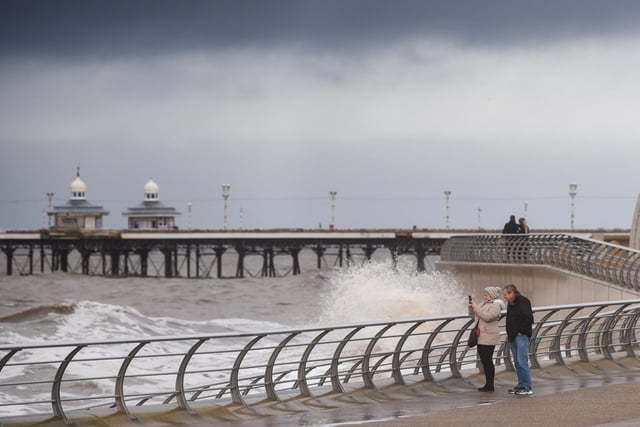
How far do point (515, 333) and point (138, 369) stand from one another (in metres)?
22.2

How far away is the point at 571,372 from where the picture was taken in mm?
18016

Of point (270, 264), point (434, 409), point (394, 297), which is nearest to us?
point (434, 409)

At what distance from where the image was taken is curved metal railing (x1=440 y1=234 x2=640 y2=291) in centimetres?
3234

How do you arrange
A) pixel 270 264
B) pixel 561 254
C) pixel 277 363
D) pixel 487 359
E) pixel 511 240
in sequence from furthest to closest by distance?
pixel 270 264 → pixel 511 240 → pixel 561 254 → pixel 487 359 → pixel 277 363

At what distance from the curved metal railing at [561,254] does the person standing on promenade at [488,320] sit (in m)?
16.8

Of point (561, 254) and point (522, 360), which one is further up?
point (561, 254)

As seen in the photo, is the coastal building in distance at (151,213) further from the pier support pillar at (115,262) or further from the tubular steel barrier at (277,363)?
the tubular steel barrier at (277,363)

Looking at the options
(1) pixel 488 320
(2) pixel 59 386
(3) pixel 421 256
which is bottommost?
(3) pixel 421 256

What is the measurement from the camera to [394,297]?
46594 mm

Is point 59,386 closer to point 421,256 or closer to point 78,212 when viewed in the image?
point 421,256

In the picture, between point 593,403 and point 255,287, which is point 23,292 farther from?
point 593,403

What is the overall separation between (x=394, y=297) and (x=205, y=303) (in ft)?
108

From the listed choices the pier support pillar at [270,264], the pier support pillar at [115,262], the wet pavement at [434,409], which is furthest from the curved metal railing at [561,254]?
the pier support pillar at [115,262]

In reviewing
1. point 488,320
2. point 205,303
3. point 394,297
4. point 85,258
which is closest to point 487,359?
point 488,320
